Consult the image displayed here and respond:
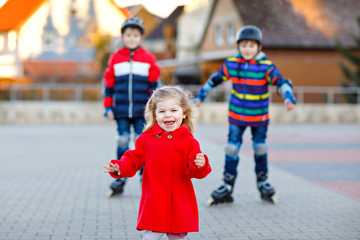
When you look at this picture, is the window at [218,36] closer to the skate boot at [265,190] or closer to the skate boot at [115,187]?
the skate boot at [115,187]

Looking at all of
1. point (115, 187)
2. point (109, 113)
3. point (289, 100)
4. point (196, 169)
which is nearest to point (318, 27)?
point (109, 113)

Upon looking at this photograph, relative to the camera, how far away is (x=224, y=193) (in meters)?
6.29

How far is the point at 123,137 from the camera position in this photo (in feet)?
22.1

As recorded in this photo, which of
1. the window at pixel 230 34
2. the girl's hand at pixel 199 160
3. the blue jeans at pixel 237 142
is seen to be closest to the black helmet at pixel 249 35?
the blue jeans at pixel 237 142

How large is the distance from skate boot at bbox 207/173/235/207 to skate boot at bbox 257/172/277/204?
322mm

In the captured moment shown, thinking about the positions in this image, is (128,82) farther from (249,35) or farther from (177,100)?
(177,100)

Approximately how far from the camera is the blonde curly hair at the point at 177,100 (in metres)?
3.78

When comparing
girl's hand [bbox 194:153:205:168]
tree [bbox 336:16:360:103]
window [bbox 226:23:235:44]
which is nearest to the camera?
girl's hand [bbox 194:153:205:168]

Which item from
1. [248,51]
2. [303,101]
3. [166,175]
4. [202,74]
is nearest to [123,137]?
[248,51]

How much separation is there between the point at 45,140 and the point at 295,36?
20658 millimetres

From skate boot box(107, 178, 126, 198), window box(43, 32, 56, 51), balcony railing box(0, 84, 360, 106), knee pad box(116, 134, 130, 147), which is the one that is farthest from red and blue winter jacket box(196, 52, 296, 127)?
window box(43, 32, 56, 51)

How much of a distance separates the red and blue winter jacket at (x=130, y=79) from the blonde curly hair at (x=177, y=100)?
2.74m

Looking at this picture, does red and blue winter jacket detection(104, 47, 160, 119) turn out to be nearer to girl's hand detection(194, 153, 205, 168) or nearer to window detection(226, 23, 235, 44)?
girl's hand detection(194, 153, 205, 168)

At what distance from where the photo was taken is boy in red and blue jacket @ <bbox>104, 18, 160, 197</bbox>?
669 cm
